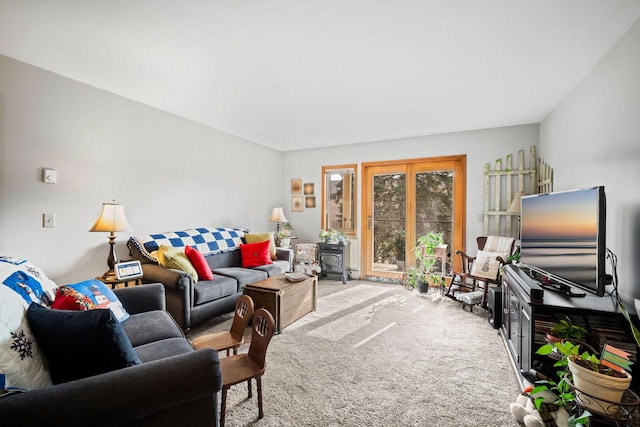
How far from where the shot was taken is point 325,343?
262cm

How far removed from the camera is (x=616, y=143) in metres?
2.04

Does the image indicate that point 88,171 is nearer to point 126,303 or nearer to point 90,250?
point 90,250

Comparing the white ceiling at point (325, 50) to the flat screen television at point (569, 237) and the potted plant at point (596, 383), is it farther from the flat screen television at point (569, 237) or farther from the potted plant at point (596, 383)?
the potted plant at point (596, 383)

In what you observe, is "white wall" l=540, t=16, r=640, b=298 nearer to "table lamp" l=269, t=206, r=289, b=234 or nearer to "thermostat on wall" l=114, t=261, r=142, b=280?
"thermostat on wall" l=114, t=261, r=142, b=280

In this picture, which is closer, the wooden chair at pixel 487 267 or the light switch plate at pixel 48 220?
the light switch plate at pixel 48 220

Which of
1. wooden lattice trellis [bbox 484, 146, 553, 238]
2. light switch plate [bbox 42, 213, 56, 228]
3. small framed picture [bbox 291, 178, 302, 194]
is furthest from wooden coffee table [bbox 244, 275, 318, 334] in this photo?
wooden lattice trellis [bbox 484, 146, 553, 238]

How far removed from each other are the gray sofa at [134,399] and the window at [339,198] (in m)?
4.37

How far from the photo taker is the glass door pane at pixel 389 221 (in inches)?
196

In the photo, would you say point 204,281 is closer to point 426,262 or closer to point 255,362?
point 255,362

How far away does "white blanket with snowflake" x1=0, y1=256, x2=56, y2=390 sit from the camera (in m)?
1.05

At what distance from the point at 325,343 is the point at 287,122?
9.60 feet

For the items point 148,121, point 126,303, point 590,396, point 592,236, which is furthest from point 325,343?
point 148,121

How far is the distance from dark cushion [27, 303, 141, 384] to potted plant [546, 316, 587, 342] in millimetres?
2217

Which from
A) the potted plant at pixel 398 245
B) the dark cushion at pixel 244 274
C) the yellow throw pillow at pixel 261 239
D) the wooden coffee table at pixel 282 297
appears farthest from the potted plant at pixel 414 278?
the dark cushion at pixel 244 274
